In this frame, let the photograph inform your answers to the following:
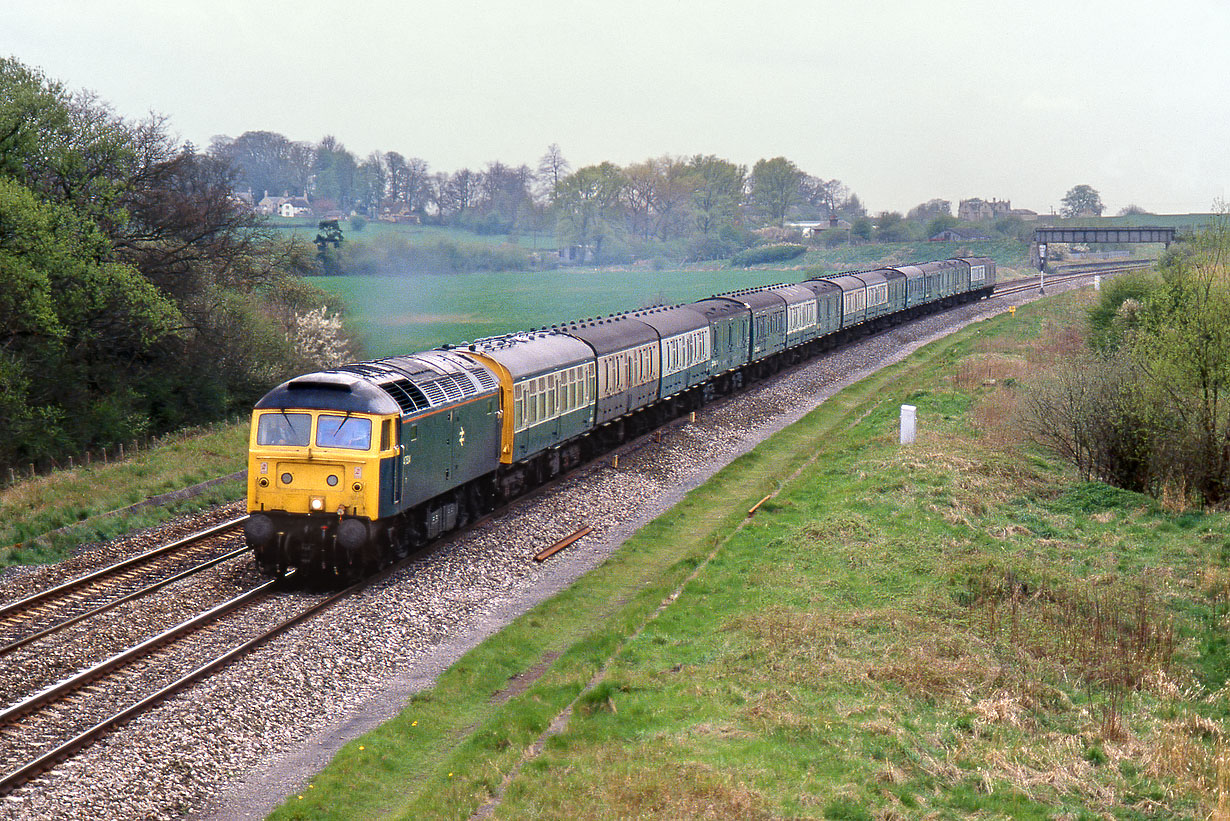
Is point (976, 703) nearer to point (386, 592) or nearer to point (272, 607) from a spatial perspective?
point (386, 592)

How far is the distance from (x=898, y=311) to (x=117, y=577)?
54.4 meters

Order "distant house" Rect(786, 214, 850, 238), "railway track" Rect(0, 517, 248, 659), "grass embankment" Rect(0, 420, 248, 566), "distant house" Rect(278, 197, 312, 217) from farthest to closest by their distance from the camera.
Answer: "distant house" Rect(786, 214, 850, 238), "distant house" Rect(278, 197, 312, 217), "grass embankment" Rect(0, 420, 248, 566), "railway track" Rect(0, 517, 248, 659)

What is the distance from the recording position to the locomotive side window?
1770cm

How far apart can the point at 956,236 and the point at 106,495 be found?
126714 millimetres

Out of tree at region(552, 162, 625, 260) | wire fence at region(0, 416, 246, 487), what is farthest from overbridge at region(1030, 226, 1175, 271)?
wire fence at region(0, 416, 246, 487)

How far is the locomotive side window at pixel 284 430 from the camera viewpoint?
17.7m

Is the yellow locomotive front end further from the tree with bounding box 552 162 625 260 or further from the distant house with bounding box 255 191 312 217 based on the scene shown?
the distant house with bounding box 255 191 312 217

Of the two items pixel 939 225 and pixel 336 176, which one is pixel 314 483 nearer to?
pixel 336 176

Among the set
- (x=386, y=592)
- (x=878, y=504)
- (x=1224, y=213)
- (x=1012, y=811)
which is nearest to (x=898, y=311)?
(x=1224, y=213)

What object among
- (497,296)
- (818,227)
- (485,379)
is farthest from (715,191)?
(485,379)

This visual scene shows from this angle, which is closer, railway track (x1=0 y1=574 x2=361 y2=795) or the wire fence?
railway track (x1=0 y1=574 x2=361 y2=795)

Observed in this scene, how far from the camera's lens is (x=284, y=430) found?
1778cm

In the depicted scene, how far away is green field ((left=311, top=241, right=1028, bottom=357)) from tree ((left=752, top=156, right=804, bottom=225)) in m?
52.0

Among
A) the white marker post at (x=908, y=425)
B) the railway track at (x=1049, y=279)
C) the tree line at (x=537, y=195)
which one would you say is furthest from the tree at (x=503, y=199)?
the white marker post at (x=908, y=425)
